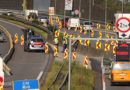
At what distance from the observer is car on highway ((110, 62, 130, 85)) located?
84.7 feet

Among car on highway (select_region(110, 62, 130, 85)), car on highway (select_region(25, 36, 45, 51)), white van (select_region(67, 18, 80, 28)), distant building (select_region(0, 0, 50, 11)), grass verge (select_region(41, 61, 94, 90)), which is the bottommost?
grass verge (select_region(41, 61, 94, 90))

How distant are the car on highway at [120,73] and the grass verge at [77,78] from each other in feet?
4.71

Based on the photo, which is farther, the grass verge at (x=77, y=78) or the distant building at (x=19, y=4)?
the distant building at (x=19, y=4)

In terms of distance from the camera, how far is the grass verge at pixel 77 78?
24.0m

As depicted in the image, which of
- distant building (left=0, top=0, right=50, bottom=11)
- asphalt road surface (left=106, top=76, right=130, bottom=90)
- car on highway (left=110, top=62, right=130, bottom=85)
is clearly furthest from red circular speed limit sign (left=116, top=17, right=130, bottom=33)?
distant building (left=0, top=0, right=50, bottom=11)

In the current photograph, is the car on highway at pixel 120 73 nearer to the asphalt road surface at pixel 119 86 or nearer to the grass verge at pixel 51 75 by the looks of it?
the asphalt road surface at pixel 119 86

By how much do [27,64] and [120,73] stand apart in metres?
11.4

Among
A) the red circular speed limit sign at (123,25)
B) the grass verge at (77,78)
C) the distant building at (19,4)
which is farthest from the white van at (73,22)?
the red circular speed limit sign at (123,25)

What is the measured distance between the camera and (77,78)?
1075 inches

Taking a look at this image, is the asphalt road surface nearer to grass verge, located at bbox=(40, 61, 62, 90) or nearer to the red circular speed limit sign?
grass verge, located at bbox=(40, 61, 62, 90)

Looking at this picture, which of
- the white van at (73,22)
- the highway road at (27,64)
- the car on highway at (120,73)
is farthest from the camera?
the white van at (73,22)

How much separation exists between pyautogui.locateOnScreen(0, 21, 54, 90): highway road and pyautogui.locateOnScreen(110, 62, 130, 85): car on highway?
529cm

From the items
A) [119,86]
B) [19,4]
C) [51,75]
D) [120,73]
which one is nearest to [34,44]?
[51,75]

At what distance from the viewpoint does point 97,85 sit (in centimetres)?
2648
